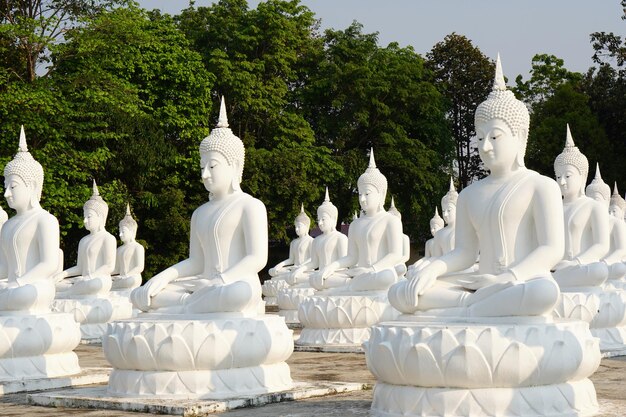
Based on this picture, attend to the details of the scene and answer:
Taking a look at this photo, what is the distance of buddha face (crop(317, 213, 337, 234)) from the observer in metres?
21.9

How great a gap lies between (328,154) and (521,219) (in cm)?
2698

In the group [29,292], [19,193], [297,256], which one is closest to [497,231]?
[29,292]

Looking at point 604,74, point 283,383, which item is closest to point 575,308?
point 283,383

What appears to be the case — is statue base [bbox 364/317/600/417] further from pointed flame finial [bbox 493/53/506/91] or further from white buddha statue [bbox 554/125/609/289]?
white buddha statue [bbox 554/125/609/289]

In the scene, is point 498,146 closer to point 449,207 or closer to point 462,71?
point 449,207

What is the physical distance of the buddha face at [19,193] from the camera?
12.6 meters

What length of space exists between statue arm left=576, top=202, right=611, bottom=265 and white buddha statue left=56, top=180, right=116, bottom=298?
8280 millimetres

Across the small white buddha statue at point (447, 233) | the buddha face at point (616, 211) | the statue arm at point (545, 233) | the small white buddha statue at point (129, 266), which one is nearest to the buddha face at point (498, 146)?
the statue arm at point (545, 233)

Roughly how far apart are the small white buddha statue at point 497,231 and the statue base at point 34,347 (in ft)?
16.2

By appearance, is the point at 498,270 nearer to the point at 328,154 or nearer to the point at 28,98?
the point at 28,98

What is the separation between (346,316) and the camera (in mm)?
15461

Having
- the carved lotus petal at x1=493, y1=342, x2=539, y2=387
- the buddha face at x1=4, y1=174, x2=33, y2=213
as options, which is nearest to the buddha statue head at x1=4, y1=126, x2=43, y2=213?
the buddha face at x1=4, y1=174, x2=33, y2=213

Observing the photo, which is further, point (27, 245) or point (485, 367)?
point (27, 245)

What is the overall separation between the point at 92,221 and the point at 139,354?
10443 millimetres
